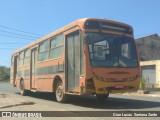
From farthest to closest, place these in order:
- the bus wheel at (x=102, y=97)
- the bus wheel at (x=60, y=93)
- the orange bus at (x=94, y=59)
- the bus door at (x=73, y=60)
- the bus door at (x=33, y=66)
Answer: the bus door at (x=33, y=66), the bus wheel at (x=102, y=97), the bus wheel at (x=60, y=93), the bus door at (x=73, y=60), the orange bus at (x=94, y=59)

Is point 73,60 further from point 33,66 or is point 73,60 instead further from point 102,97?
point 33,66

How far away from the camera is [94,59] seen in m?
14.2

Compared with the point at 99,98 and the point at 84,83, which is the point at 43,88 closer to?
the point at 99,98

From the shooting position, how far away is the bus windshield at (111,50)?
1430 centimetres

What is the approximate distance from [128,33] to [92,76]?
2.81 metres

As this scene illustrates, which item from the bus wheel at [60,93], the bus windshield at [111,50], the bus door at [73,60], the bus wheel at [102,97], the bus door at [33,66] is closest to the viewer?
the bus windshield at [111,50]

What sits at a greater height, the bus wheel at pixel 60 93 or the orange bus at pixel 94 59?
the orange bus at pixel 94 59

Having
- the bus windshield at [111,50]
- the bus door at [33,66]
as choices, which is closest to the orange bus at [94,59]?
the bus windshield at [111,50]

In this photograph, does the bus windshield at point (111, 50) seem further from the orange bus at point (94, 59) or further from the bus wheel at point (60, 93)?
the bus wheel at point (60, 93)

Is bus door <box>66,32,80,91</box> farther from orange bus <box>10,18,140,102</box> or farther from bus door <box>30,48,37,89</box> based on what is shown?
bus door <box>30,48,37,89</box>

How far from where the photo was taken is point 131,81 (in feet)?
48.6

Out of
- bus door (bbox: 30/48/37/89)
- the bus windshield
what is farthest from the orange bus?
bus door (bbox: 30/48/37/89)

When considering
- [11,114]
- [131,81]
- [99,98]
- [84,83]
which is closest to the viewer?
[11,114]

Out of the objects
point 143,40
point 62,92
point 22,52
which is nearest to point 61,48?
point 62,92
